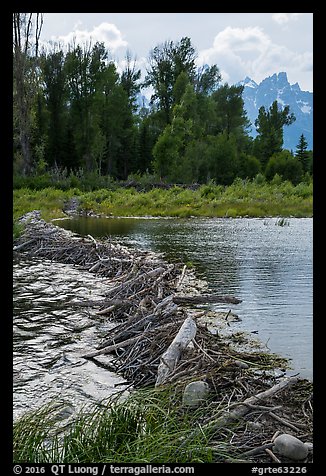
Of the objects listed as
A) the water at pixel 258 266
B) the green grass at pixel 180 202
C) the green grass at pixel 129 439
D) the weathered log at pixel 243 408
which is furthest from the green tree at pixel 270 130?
the green grass at pixel 129 439

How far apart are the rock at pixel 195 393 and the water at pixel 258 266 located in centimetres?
170

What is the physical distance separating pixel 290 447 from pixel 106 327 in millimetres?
4630

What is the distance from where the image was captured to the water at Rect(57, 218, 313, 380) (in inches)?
293

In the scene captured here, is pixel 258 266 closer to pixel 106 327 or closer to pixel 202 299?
pixel 202 299

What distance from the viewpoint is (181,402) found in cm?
445

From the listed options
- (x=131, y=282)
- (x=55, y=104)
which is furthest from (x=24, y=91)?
(x=131, y=282)

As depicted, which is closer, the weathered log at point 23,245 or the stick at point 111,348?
the stick at point 111,348

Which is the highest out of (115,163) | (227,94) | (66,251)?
Answer: (227,94)

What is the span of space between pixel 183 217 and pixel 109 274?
19.4m

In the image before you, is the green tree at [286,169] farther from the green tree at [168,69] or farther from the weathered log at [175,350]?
the weathered log at [175,350]

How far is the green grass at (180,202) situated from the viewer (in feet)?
103
